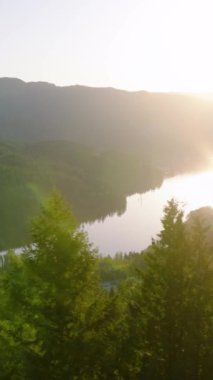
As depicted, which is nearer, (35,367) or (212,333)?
(35,367)

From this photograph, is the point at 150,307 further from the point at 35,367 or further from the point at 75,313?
the point at 35,367

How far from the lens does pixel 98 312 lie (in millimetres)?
17234

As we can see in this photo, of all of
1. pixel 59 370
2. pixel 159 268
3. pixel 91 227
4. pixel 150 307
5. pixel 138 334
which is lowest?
pixel 59 370

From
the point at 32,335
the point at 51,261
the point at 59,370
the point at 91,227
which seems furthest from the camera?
the point at 91,227

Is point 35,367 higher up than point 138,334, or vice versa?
point 138,334

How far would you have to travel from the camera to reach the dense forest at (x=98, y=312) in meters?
16.6

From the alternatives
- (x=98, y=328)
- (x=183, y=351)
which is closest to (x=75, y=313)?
(x=98, y=328)

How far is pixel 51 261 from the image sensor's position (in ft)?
57.0

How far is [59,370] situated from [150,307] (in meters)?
5.13

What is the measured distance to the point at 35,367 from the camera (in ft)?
53.6

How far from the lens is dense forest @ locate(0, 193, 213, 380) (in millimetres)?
16625

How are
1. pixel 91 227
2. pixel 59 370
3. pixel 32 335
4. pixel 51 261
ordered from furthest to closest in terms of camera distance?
pixel 91 227
pixel 32 335
pixel 51 261
pixel 59 370

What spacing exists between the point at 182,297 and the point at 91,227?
16840 cm

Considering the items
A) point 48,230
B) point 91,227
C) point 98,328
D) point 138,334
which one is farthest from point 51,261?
point 91,227
